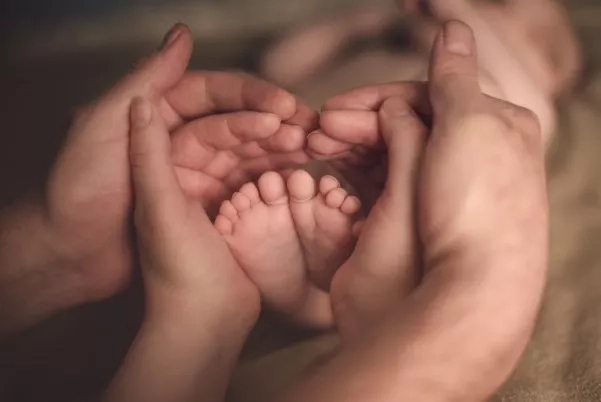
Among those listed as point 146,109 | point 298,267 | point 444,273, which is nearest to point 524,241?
point 444,273

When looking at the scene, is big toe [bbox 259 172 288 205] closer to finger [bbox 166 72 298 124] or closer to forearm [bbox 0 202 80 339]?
finger [bbox 166 72 298 124]

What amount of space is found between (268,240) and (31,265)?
0.18 m

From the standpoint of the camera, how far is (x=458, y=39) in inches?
22.6

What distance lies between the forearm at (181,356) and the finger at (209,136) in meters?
0.12

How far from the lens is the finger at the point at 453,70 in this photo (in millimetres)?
539

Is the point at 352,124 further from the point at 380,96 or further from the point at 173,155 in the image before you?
the point at 173,155

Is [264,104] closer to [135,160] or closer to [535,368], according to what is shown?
[135,160]

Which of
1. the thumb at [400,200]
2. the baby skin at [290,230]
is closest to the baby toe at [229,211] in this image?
the baby skin at [290,230]

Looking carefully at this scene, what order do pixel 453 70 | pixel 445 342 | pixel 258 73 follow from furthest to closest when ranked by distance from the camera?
pixel 258 73 < pixel 453 70 < pixel 445 342

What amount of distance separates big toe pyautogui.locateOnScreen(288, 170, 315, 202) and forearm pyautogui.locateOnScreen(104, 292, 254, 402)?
3.8 inches

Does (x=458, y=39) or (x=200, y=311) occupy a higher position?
(x=458, y=39)

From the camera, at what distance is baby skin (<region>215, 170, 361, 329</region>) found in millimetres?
575

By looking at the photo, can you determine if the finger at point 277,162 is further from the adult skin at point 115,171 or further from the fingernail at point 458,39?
the fingernail at point 458,39

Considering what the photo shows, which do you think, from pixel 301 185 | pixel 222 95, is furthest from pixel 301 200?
pixel 222 95
